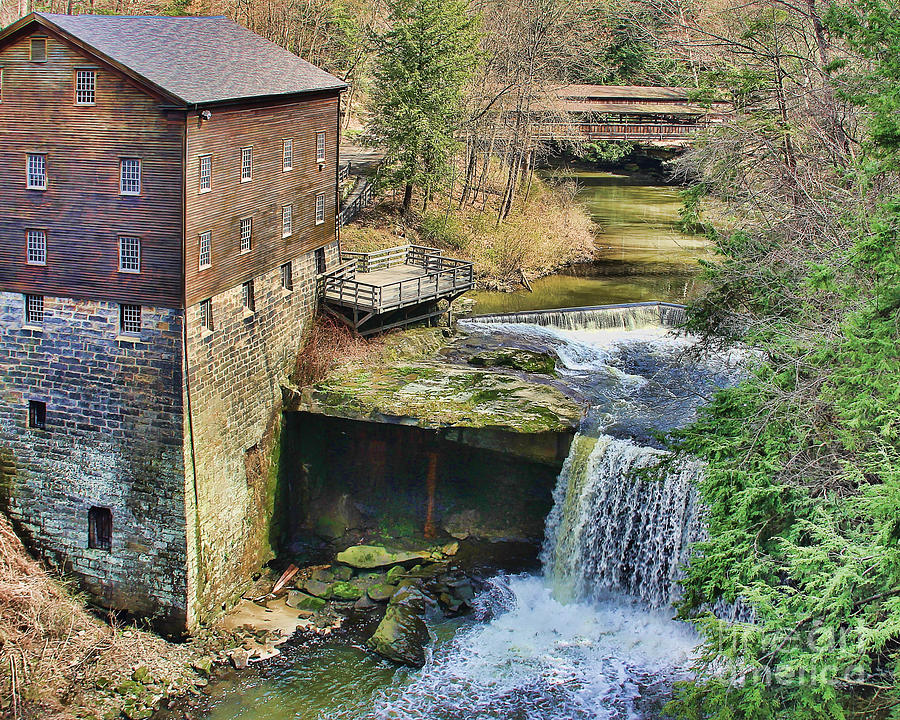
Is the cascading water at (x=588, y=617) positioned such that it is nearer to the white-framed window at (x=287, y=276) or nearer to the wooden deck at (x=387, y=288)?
the wooden deck at (x=387, y=288)

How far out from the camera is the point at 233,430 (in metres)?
26.5

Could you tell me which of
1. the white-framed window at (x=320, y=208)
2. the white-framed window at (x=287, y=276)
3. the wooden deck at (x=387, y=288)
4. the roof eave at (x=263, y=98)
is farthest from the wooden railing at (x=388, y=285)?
the roof eave at (x=263, y=98)

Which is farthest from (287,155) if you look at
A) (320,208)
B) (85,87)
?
(85,87)

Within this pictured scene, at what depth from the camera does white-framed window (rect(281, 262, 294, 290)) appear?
2945 cm

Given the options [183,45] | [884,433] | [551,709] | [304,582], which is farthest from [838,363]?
[183,45]

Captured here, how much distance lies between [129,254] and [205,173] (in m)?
2.71

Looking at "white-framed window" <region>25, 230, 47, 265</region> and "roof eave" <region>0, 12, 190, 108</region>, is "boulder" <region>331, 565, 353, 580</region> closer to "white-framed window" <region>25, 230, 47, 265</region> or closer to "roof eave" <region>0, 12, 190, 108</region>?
"white-framed window" <region>25, 230, 47, 265</region>

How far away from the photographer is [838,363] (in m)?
18.3

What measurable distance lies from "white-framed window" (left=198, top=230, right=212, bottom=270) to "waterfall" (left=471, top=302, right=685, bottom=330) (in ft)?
48.1

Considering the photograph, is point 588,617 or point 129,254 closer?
point 129,254

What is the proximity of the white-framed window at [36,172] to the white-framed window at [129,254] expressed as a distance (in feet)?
7.71

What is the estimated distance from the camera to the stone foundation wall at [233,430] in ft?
81.9

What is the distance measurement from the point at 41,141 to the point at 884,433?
19400 mm

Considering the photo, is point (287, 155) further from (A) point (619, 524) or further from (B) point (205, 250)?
(A) point (619, 524)
